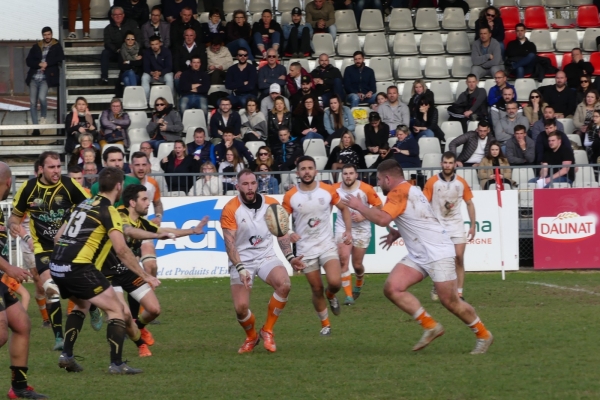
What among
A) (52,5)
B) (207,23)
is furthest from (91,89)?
(52,5)

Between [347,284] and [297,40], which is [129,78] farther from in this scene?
[347,284]

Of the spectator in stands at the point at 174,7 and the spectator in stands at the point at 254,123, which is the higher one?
the spectator in stands at the point at 174,7

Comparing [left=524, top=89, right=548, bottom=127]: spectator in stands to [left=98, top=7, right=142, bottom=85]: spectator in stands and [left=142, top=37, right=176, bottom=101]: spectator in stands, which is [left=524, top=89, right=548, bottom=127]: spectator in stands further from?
[left=98, top=7, right=142, bottom=85]: spectator in stands

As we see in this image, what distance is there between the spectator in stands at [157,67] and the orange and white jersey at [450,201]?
32.3 ft

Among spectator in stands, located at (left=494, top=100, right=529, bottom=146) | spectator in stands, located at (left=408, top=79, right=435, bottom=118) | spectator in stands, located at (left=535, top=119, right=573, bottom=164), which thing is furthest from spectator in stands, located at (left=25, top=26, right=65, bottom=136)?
spectator in stands, located at (left=535, top=119, right=573, bottom=164)

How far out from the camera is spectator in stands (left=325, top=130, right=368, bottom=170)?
19469 millimetres

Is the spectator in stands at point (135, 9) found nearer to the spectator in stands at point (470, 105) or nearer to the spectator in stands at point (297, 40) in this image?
the spectator in stands at point (297, 40)

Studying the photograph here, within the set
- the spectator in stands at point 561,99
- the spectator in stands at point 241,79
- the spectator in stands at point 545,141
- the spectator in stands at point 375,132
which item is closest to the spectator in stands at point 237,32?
the spectator in stands at point 241,79

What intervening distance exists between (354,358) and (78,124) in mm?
12535

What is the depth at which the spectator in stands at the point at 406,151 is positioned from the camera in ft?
65.3

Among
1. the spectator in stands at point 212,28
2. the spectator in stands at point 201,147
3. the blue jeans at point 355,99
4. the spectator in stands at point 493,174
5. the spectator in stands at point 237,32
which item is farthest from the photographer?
the spectator in stands at point 212,28

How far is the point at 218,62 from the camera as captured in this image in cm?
2300

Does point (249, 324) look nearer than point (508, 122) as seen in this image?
Yes

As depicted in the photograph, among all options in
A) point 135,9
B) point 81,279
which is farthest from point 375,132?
point 81,279
